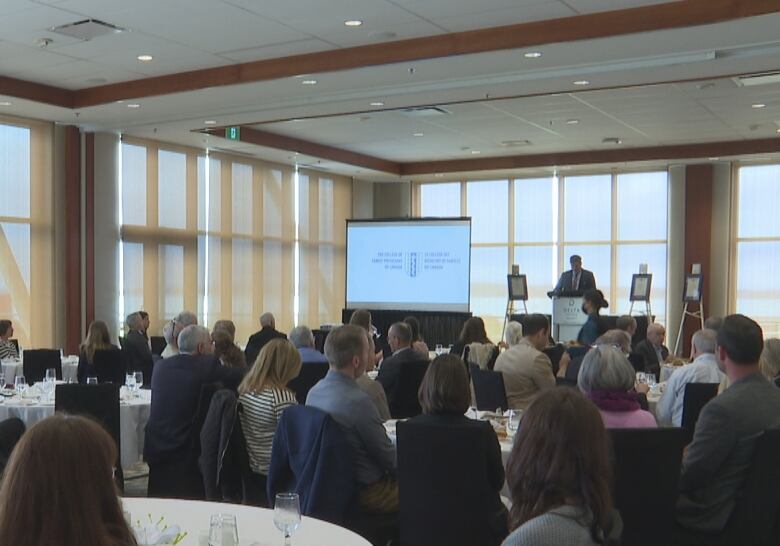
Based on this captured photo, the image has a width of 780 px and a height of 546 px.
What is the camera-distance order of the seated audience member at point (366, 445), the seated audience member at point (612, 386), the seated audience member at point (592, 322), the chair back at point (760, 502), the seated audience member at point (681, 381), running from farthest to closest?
the seated audience member at point (592, 322) → the seated audience member at point (681, 381) → the seated audience member at point (366, 445) → the seated audience member at point (612, 386) → the chair back at point (760, 502)

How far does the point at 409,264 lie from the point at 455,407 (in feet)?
35.9

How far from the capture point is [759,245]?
15.0 meters

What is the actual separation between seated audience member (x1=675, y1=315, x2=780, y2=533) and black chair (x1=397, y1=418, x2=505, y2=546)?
846mm

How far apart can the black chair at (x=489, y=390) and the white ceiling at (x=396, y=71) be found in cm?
296

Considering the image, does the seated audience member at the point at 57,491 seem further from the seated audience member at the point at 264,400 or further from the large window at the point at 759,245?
the large window at the point at 759,245

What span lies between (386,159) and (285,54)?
7.78 meters

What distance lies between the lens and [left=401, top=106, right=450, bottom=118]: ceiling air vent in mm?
11317

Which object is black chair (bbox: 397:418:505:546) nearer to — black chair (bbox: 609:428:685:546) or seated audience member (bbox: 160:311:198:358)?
black chair (bbox: 609:428:685:546)

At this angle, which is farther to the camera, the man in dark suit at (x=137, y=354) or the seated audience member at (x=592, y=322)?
the seated audience member at (x=592, y=322)

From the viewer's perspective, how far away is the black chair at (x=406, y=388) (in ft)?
23.5

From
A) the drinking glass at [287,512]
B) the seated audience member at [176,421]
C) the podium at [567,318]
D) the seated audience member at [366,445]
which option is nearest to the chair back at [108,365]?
the seated audience member at [176,421]

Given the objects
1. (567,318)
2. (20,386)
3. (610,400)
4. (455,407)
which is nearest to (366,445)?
(455,407)

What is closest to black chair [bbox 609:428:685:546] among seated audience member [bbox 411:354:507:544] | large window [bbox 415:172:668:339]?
seated audience member [bbox 411:354:507:544]

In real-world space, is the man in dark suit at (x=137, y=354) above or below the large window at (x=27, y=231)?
below
